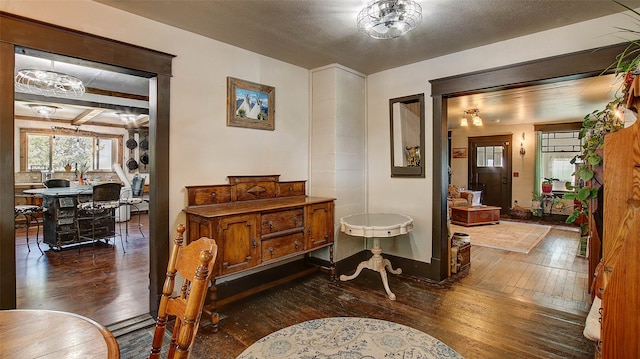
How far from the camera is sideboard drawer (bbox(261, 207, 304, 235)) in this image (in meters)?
2.86

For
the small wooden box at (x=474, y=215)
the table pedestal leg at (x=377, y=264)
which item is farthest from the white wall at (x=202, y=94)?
the small wooden box at (x=474, y=215)

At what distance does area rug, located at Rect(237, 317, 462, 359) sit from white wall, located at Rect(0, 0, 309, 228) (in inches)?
58.6

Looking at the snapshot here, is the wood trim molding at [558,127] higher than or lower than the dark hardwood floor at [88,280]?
higher

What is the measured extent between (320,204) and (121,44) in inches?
92.2

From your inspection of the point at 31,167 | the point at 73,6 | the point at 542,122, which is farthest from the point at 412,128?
the point at 31,167

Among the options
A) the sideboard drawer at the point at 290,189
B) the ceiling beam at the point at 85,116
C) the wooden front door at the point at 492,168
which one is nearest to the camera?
the sideboard drawer at the point at 290,189

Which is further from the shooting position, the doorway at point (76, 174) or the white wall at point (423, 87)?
the doorway at point (76, 174)

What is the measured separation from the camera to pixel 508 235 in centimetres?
605

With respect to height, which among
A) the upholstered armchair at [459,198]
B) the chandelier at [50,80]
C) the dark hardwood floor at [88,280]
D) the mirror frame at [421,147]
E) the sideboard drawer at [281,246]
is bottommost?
the dark hardwood floor at [88,280]

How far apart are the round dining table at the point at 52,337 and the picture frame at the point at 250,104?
2.34 m

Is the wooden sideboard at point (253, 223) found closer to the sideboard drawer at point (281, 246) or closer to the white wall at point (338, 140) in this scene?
the sideboard drawer at point (281, 246)

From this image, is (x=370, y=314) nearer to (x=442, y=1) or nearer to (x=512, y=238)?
(x=442, y=1)

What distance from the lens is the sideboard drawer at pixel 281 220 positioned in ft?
9.38

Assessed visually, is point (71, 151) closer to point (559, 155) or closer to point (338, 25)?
point (338, 25)
